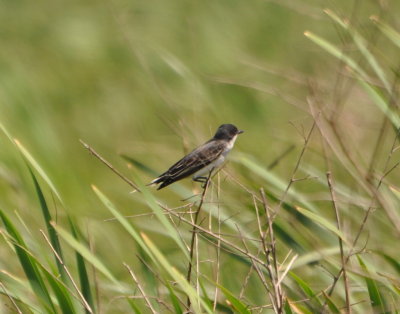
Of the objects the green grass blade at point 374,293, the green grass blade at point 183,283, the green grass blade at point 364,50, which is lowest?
the green grass blade at point 374,293

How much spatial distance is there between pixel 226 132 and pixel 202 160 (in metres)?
0.41

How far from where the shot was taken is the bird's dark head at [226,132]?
5859 mm

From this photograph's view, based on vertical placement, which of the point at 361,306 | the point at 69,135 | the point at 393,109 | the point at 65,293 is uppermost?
the point at 393,109

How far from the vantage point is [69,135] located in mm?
10977

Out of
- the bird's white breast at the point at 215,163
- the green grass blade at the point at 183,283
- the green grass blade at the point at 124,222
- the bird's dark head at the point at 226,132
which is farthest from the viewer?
the bird's dark head at the point at 226,132

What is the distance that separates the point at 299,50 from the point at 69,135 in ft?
8.94

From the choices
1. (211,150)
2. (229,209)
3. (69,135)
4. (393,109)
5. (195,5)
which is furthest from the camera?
(195,5)

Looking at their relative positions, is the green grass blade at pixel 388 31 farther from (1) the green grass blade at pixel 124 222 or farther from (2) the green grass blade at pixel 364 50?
(1) the green grass blade at pixel 124 222

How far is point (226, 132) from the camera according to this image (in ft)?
19.4

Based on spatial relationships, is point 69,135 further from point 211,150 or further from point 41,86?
point 211,150

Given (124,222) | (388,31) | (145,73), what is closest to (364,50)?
(388,31)

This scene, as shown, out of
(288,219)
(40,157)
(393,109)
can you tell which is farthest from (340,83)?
(40,157)

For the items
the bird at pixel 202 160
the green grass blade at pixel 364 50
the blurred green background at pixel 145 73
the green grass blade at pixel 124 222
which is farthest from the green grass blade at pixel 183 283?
the blurred green background at pixel 145 73

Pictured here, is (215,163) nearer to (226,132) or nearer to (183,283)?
(226,132)
